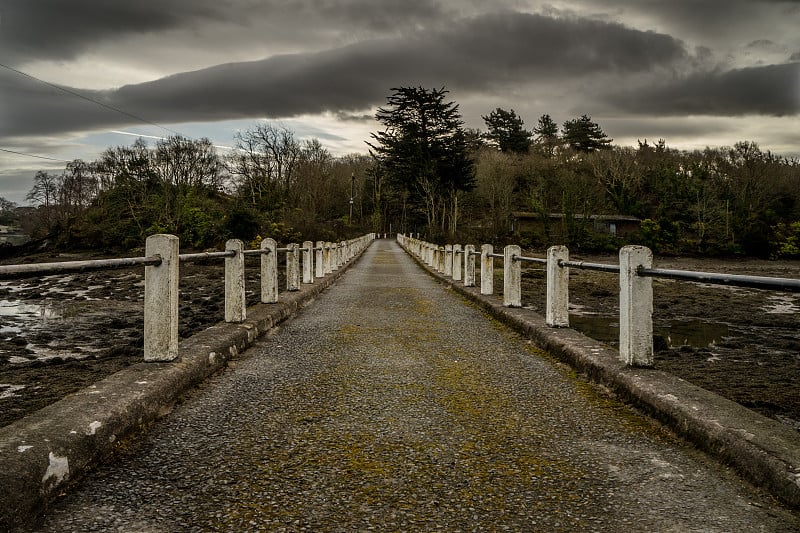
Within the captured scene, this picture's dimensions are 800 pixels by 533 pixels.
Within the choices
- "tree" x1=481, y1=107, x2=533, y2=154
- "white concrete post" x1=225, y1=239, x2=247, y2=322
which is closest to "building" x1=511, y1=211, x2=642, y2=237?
"tree" x1=481, y1=107, x2=533, y2=154

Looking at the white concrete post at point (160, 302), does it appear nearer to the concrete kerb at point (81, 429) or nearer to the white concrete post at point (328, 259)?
the concrete kerb at point (81, 429)

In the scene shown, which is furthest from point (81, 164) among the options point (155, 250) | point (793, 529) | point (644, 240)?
point (793, 529)

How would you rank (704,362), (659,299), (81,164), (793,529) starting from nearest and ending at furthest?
(793,529), (704,362), (659,299), (81,164)

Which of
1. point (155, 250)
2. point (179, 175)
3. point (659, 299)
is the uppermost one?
point (179, 175)

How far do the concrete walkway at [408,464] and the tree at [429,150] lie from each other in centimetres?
4553

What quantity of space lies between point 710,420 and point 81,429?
3206 millimetres

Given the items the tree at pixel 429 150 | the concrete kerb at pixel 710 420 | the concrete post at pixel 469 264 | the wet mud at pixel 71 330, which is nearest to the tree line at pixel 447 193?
the tree at pixel 429 150

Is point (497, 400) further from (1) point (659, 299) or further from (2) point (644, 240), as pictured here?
(2) point (644, 240)

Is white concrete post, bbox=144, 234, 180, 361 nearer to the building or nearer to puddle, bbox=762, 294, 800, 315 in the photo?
puddle, bbox=762, 294, 800, 315

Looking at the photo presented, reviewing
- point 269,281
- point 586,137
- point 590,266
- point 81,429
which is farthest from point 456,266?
point 586,137

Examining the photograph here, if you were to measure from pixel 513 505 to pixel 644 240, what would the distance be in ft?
174

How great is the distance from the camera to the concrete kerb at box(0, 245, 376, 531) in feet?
7.18

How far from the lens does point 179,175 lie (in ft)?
132

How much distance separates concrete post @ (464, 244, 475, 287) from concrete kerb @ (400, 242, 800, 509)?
22.2ft
